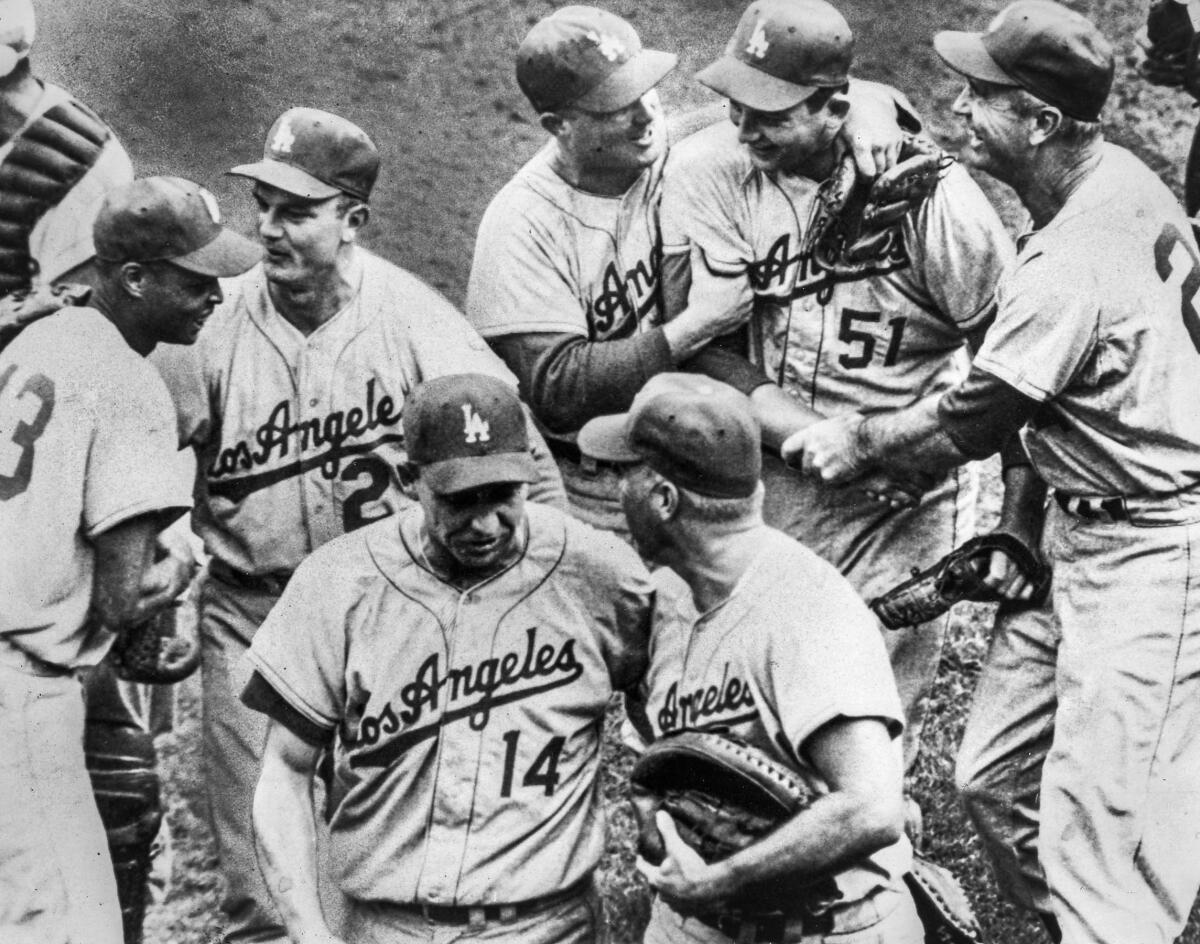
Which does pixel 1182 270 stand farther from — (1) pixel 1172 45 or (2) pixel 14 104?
(2) pixel 14 104

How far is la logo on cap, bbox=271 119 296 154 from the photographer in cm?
538

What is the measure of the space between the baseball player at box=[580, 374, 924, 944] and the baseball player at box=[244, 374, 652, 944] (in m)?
0.21

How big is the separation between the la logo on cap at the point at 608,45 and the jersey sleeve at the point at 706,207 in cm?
33

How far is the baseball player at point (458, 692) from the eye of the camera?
14.2 ft

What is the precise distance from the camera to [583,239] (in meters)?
5.60

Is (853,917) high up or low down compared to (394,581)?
down

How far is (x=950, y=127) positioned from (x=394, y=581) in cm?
400

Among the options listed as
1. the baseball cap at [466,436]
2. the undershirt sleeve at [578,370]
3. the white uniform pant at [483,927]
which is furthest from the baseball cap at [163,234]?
the white uniform pant at [483,927]

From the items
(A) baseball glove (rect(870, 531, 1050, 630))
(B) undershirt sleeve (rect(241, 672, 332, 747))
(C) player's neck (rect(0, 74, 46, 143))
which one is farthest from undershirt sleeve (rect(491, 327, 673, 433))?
(C) player's neck (rect(0, 74, 46, 143))

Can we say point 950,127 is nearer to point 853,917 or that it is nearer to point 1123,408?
point 1123,408

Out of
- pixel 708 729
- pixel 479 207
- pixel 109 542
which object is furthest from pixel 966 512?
pixel 479 207

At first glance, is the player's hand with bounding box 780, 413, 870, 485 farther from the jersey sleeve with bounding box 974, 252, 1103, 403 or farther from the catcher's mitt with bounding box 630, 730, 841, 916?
the catcher's mitt with bounding box 630, 730, 841, 916

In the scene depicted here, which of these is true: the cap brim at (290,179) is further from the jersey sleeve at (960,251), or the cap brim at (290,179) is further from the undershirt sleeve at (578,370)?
the jersey sleeve at (960,251)

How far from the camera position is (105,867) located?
5.12 m
